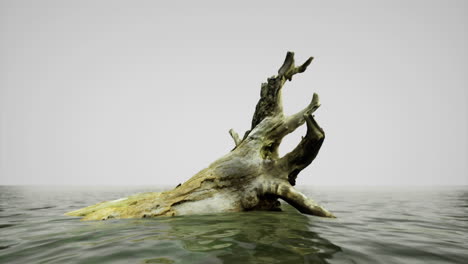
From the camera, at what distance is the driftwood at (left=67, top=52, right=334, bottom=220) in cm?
616

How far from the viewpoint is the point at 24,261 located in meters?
2.93

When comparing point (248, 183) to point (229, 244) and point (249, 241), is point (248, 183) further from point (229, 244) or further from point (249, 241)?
point (229, 244)

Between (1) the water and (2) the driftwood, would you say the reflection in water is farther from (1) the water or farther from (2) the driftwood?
(2) the driftwood

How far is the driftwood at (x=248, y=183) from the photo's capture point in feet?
20.2

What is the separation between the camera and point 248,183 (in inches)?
263

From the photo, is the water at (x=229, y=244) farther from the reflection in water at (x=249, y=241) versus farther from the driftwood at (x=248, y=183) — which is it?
the driftwood at (x=248, y=183)

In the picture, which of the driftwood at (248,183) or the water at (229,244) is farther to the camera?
the driftwood at (248,183)

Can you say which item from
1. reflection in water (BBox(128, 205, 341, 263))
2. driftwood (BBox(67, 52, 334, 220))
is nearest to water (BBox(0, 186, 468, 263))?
reflection in water (BBox(128, 205, 341, 263))

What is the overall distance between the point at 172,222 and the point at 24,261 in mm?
2574

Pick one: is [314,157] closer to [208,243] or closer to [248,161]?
[248,161]

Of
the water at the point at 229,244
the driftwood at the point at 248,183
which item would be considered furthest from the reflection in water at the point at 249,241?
the driftwood at the point at 248,183

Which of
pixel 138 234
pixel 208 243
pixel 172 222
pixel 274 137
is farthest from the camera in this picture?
pixel 274 137

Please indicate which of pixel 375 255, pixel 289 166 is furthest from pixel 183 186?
pixel 375 255

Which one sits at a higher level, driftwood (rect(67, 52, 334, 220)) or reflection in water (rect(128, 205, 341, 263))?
driftwood (rect(67, 52, 334, 220))
